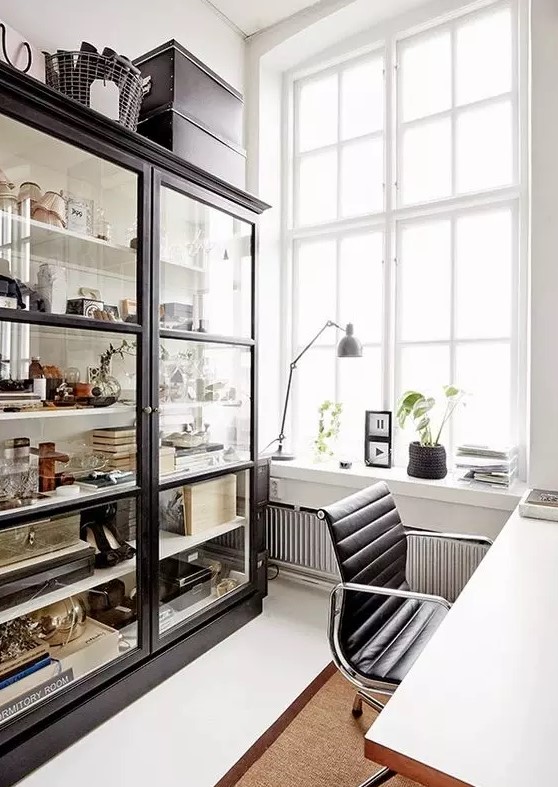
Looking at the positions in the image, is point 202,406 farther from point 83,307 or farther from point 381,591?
point 381,591

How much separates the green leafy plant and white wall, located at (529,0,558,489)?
0.45 m

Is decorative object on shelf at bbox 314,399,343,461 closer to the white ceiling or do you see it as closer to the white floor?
the white floor

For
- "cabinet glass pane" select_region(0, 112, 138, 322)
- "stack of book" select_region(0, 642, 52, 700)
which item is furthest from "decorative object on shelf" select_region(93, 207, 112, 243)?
"stack of book" select_region(0, 642, 52, 700)

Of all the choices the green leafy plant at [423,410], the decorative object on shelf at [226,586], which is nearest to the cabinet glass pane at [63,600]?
the decorative object on shelf at [226,586]

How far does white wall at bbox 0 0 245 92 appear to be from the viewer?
2027 millimetres

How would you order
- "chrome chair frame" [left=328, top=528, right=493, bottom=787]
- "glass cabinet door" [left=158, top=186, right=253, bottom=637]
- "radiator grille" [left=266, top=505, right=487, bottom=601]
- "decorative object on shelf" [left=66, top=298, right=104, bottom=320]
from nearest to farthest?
"chrome chair frame" [left=328, top=528, right=493, bottom=787] → "decorative object on shelf" [left=66, top=298, right=104, bottom=320] → "glass cabinet door" [left=158, top=186, right=253, bottom=637] → "radiator grille" [left=266, top=505, right=487, bottom=601]

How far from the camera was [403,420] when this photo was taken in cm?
262

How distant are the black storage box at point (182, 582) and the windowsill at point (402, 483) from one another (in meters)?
0.72

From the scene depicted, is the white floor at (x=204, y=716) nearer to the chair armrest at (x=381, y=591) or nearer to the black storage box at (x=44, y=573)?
the black storage box at (x=44, y=573)

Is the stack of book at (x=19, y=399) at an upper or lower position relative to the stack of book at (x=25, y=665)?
upper

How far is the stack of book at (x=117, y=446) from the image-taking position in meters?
1.93

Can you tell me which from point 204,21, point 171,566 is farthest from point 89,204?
point 204,21

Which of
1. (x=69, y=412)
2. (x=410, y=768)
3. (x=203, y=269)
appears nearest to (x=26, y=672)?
(x=69, y=412)

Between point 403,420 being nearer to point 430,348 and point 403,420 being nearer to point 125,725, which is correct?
→ point 430,348
